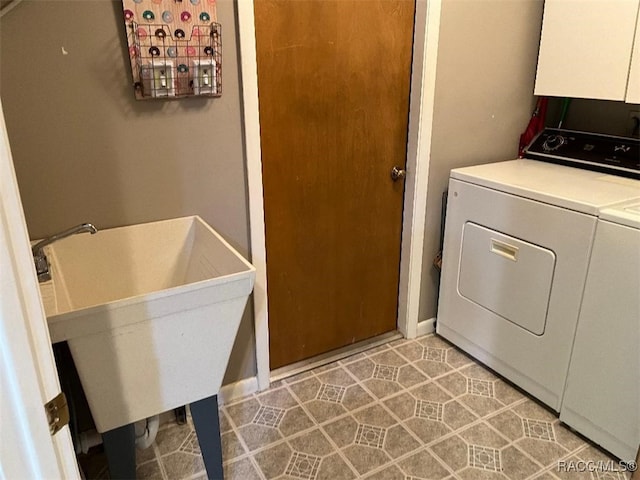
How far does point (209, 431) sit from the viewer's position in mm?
1623

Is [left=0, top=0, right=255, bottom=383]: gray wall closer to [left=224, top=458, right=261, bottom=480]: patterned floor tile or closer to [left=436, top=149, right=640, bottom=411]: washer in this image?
[left=224, top=458, right=261, bottom=480]: patterned floor tile

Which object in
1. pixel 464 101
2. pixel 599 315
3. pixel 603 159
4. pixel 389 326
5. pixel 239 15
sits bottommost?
pixel 389 326

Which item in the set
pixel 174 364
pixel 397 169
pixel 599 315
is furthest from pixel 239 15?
pixel 599 315

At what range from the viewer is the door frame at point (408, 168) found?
1819mm

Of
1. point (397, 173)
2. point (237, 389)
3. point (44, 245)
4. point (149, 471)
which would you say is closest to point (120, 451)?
point (149, 471)

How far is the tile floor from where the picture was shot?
1845 millimetres

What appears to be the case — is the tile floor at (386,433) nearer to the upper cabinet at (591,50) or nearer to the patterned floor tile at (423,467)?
the patterned floor tile at (423,467)

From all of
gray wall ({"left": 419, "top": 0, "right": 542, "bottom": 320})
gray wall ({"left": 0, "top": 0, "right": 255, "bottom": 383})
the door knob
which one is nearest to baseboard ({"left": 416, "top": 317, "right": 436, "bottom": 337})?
gray wall ({"left": 419, "top": 0, "right": 542, "bottom": 320})

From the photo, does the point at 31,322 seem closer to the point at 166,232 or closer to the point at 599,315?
the point at 166,232

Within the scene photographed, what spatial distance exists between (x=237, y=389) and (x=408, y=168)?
1.29m

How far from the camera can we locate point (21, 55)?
1449 millimetres

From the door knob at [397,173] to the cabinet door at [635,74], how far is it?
3.14 ft

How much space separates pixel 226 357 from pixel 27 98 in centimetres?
98

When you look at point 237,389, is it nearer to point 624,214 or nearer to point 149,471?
point 149,471
